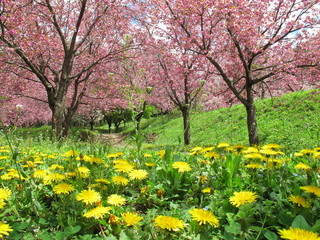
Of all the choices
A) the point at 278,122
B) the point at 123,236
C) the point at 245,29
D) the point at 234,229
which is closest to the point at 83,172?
the point at 123,236

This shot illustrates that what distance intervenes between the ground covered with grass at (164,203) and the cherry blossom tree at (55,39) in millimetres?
5455

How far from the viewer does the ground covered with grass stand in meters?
1.11

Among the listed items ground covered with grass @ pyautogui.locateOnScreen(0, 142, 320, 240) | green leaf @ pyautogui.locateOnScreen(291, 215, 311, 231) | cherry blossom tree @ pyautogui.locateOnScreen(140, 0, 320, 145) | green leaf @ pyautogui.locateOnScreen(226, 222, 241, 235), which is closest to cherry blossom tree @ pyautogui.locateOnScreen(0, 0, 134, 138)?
cherry blossom tree @ pyautogui.locateOnScreen(140, 0, 320, 145)

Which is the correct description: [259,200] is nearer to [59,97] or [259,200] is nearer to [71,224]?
[71,224]

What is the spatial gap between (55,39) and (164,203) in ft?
34.8

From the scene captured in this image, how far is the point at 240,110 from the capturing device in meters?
15.5

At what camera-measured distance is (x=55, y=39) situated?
34.1 ft

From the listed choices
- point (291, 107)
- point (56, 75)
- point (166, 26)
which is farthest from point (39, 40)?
point (291, 107)

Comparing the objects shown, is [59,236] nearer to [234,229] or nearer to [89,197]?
[89,197]

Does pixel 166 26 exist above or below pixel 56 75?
above

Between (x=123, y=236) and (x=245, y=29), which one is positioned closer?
(x=123, y=236)

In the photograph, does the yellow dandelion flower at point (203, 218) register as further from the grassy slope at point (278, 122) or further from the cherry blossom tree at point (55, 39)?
the grassy slope at point (278, 122)

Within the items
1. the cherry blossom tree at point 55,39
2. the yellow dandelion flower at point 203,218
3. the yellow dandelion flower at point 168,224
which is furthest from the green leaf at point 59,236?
the cherry blossom tree at point 55,39

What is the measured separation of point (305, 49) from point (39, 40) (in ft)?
31.1
